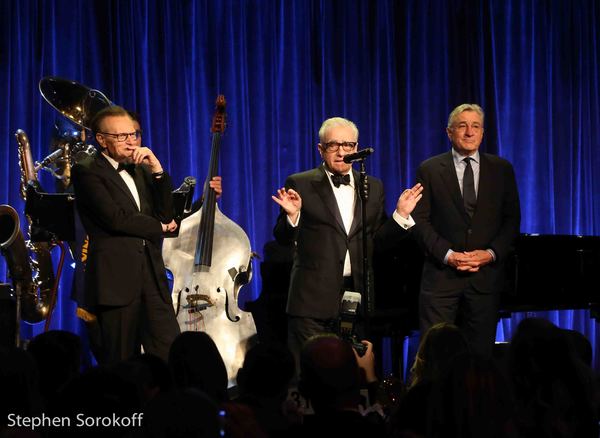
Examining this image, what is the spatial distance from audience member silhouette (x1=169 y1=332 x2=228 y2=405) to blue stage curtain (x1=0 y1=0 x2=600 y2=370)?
404 centimetres

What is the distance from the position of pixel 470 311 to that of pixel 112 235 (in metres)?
2.29

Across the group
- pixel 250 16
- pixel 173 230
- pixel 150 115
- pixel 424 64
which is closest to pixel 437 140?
pixel 424 64

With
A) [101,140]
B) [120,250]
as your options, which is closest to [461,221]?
[120,250]

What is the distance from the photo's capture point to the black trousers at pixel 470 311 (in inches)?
218

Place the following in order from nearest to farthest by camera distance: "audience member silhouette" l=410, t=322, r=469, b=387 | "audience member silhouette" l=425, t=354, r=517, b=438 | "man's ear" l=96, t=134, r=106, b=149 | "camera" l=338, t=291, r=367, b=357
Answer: "audience member silhouette" l=425, t=354, r=517, b=438, "audience member silhouette" l=410, t=322, r=469, b=387, "man's ear" l=96, t=134, r=106, b=149, "camera" l=338, t=291, r=367, b=357

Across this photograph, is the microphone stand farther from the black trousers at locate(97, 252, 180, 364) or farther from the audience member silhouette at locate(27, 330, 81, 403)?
the audience member silhouette at locate(27, 330, 81, 403)

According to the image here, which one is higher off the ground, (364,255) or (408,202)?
(408,202)

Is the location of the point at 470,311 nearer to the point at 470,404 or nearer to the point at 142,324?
the point at 142,324

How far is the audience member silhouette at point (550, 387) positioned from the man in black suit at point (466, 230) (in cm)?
232

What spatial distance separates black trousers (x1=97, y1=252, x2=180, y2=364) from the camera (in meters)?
4.68

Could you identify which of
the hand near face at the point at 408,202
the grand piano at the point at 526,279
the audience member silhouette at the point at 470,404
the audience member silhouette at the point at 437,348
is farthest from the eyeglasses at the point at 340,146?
the audience member silhouette at the point at 470,404

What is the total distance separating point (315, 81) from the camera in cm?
777

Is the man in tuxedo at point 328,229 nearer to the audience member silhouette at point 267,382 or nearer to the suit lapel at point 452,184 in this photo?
the suit lapel at point 452,184

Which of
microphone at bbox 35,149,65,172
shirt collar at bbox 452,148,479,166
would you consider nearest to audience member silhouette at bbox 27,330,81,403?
shirt collar at bbox 452,148,479,166
